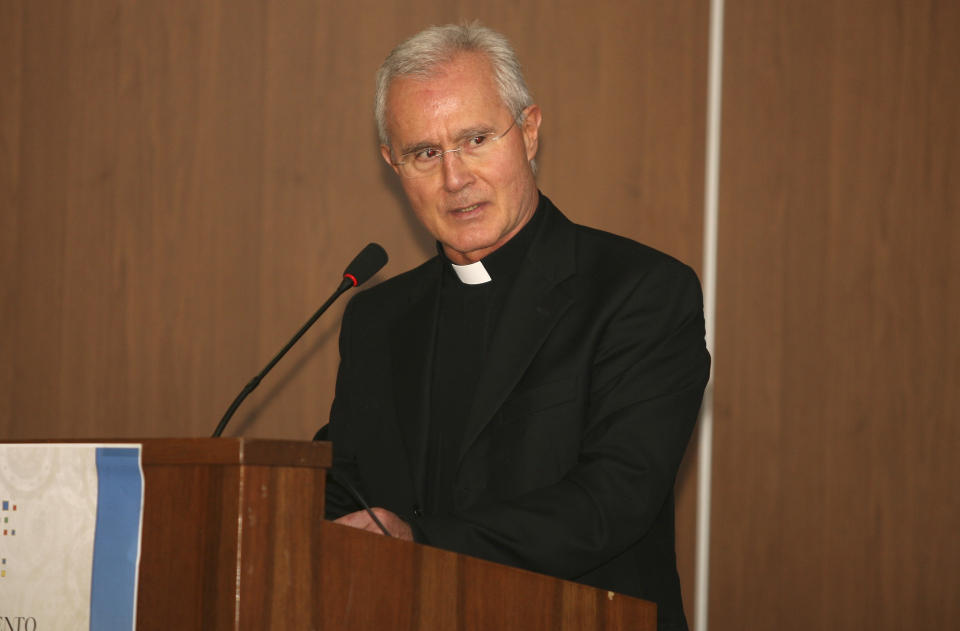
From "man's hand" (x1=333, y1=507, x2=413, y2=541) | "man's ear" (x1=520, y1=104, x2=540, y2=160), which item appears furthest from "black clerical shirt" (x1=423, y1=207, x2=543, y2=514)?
"man's hand" (x1=333, y1=507, x2=413, y2=541)

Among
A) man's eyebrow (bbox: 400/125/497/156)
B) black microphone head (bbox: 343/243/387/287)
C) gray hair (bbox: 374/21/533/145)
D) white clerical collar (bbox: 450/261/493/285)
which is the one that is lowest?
black microphone head (bbox: 343/243/387/287)

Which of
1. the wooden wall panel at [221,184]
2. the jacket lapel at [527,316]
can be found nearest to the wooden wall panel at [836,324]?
the wooden wall panel at [221,184]

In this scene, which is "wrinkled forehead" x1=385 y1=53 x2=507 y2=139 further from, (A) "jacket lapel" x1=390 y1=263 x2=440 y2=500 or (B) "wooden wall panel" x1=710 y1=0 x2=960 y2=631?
(B) "wooden wall panel" x1=710 y1=0 x2=960 y2=631

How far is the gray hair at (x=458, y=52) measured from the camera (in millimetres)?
2408

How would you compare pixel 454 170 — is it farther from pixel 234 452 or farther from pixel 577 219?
pixel 234 452

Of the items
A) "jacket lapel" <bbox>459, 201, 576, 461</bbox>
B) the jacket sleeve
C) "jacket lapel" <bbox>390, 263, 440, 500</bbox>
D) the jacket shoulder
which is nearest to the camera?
the jacket sleeve

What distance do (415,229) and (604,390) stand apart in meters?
1.49

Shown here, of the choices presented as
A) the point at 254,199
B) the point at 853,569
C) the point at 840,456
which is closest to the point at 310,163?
the point at 254,199

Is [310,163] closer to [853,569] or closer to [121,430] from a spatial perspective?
[121,430]

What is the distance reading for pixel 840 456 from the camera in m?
3.52

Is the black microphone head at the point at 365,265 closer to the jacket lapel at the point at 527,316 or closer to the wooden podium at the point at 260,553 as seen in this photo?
the jacket lapel at the point at 527,316

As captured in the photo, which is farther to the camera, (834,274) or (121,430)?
(834,274)

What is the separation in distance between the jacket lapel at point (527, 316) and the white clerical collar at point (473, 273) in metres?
0.22

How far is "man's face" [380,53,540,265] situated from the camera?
2.39 metres
